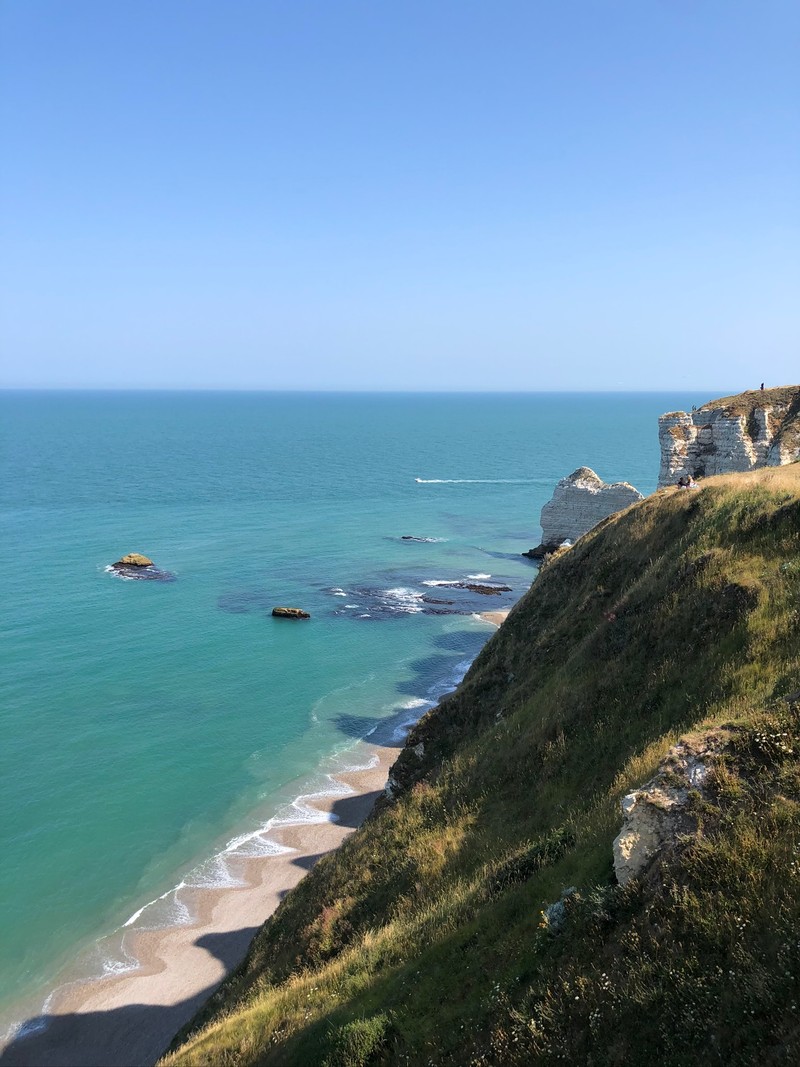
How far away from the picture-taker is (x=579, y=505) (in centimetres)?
8456

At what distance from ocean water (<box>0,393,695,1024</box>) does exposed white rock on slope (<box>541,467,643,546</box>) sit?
19.8ft

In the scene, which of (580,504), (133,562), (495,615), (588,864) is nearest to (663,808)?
(588,864)

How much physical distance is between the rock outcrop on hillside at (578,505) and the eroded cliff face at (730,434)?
22097mm

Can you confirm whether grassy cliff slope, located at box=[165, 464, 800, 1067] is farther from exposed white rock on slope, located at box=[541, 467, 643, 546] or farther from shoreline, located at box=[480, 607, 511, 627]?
exposed white rock on slope, located at box=[541, 467, 643, 546]

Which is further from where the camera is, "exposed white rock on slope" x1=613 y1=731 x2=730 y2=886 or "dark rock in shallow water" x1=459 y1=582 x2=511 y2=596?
"dark rock in shallow water" x1=459 y1=582 x2=511 y2=596

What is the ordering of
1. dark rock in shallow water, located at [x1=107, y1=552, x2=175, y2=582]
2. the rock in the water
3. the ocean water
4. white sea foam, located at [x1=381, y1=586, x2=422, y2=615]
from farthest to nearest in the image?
1. the rock in the water
2. dark rock in shallow water, located at [x1=107, y1=552, x2=175, y2=582]
3. white sea foam, located at [x1=381, y1=586, x2=422, y2=615]
4. the ocean water

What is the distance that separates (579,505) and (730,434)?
102 feet

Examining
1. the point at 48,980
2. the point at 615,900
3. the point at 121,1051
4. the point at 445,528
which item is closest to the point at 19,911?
the point at 48,980

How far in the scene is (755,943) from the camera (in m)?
8.14

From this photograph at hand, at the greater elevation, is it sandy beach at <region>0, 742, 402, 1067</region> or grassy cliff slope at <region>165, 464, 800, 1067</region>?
grassy cliff slope at <region>165, 464, 800, 1067</region>

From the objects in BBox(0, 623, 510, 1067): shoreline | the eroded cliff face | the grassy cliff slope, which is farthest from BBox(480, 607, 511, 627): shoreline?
the grassy cliff slope

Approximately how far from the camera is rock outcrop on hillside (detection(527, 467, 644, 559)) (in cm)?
8100

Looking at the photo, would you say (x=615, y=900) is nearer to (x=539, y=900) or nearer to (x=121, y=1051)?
(x=539, y=900)

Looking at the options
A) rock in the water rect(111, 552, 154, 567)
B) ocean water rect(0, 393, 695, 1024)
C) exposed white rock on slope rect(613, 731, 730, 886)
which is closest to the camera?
exposed white rock on slope rect(613, 731, 730, 886)
